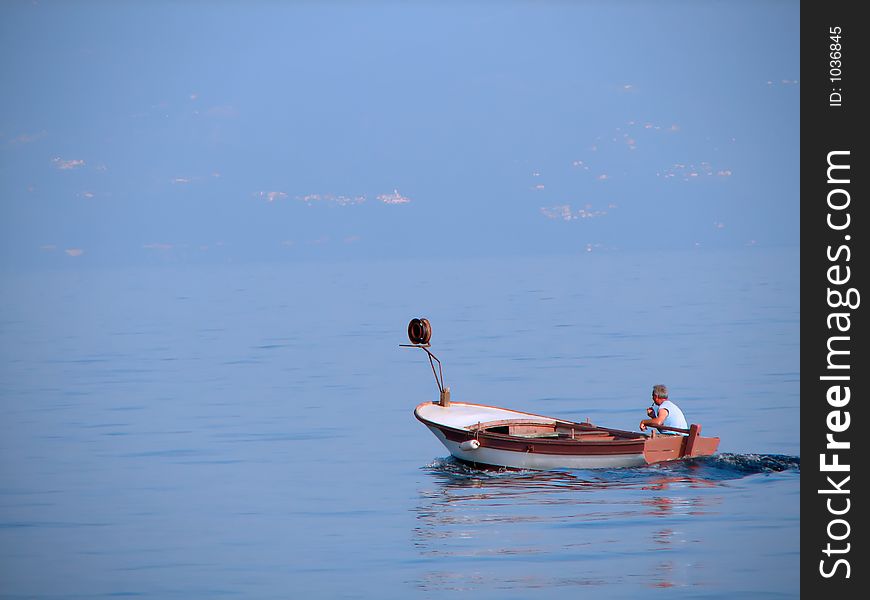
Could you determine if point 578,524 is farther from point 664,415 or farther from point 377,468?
point 377,468

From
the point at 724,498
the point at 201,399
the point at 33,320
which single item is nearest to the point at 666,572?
the point at 724,498

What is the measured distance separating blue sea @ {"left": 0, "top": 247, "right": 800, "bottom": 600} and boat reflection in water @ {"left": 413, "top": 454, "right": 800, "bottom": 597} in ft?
0.21

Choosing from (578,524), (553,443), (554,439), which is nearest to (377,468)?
(554,439)

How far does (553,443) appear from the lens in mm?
32750

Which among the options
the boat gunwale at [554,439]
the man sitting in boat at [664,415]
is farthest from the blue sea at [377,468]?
the man sitting in boat at [664,415]

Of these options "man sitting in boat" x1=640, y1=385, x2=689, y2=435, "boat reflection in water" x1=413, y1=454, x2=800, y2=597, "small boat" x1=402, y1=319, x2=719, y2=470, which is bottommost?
"boat reflection in water" x1=413, y1=454, x2=800, y2=597

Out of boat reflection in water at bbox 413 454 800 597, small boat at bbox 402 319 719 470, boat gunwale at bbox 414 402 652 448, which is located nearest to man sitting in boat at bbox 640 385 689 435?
small boat at bbox 402 319 719 470

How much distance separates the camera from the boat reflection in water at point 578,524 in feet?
82.9

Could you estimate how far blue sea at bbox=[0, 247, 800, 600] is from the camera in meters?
26.0

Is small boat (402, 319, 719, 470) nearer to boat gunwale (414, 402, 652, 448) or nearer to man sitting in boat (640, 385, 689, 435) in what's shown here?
boat gunwale (414, 402, 652, 448)

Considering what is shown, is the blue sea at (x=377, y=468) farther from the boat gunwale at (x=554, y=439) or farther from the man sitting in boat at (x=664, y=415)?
the man sitting in boat at (x=664, y=415)

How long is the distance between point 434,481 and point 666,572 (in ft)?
29.4

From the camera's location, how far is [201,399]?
4903cm
